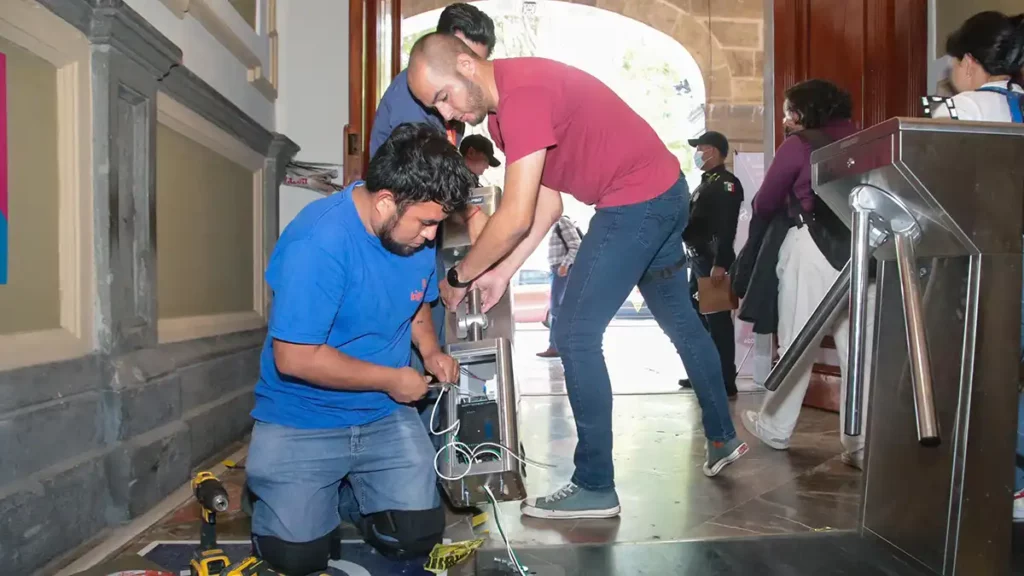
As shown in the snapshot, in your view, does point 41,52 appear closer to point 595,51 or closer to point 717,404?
point 717,404

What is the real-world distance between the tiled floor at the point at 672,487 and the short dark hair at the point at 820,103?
3.76ft

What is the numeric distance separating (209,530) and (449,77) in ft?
3.46

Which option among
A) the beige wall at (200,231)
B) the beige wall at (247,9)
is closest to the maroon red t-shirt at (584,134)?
the beige wall at (200,231)

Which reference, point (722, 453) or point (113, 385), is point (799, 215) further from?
point (113, 385)

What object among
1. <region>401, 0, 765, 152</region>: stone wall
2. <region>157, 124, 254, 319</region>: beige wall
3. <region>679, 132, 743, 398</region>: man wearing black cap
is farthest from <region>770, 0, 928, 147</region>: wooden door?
<region>401, 0, 765, 152</region>: stone wall

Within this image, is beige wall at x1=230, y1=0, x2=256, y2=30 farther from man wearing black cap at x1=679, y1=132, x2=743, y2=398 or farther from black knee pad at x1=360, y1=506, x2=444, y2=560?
man wearing black cap at x1=679, y1=132, x2=743, y2=398

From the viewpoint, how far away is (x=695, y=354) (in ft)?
6.81

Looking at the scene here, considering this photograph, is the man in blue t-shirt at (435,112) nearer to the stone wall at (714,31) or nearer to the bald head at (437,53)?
the bald head at (437,53)

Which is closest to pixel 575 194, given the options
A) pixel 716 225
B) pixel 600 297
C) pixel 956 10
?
pixel 600 297

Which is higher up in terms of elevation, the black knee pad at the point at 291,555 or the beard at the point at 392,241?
the beard at the point at 392,241

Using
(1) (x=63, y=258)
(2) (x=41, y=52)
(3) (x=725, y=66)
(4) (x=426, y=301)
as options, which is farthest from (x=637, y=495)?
(3) (x=725, y=66)

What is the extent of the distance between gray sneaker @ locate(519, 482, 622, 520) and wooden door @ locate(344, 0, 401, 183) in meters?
1.54

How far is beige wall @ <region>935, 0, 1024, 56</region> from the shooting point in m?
2.60

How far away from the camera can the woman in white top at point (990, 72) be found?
178 cm
